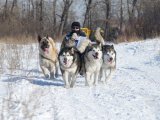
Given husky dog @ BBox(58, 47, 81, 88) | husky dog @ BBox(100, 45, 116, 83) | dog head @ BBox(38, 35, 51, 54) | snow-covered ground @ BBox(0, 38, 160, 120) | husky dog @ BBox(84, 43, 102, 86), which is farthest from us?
A: dog head @ BBox(38, 35, 51, 54)

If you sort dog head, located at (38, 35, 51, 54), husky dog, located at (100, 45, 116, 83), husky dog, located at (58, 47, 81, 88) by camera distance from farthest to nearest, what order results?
dog head, located at (38, 35, 51, 54), husky dog, located at (100, 45, 116, 83), husky dog, located at (58, 47, 81, 88)

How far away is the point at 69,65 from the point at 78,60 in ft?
1.07

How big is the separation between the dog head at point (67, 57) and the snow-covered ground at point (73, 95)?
478 mm

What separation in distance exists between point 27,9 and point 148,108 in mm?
32015

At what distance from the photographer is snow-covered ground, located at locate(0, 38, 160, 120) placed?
554cm

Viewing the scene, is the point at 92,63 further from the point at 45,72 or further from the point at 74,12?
the point at 74,12

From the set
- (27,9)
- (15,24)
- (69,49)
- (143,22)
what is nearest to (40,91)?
(69,49)

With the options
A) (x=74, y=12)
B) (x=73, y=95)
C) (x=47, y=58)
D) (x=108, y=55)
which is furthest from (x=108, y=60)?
(x=74, y=12)

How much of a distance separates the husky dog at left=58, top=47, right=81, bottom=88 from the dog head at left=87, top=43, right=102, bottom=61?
29 centimetres

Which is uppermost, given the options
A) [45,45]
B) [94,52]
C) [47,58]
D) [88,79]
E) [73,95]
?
[45,45]

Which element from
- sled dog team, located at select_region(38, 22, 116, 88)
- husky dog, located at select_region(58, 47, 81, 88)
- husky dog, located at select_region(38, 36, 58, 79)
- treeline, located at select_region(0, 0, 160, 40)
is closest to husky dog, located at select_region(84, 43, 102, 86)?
sled dog team, located at select_region(38, 22, 116, 88)

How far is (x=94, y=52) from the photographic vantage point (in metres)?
8.41

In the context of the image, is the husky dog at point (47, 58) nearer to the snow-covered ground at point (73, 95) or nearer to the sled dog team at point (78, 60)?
the sled dog team at point (78, 60)

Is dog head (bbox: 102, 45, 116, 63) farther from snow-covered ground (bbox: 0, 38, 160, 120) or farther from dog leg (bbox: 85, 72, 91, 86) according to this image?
dog leg (bbox: 85, 72, 91, 86)
